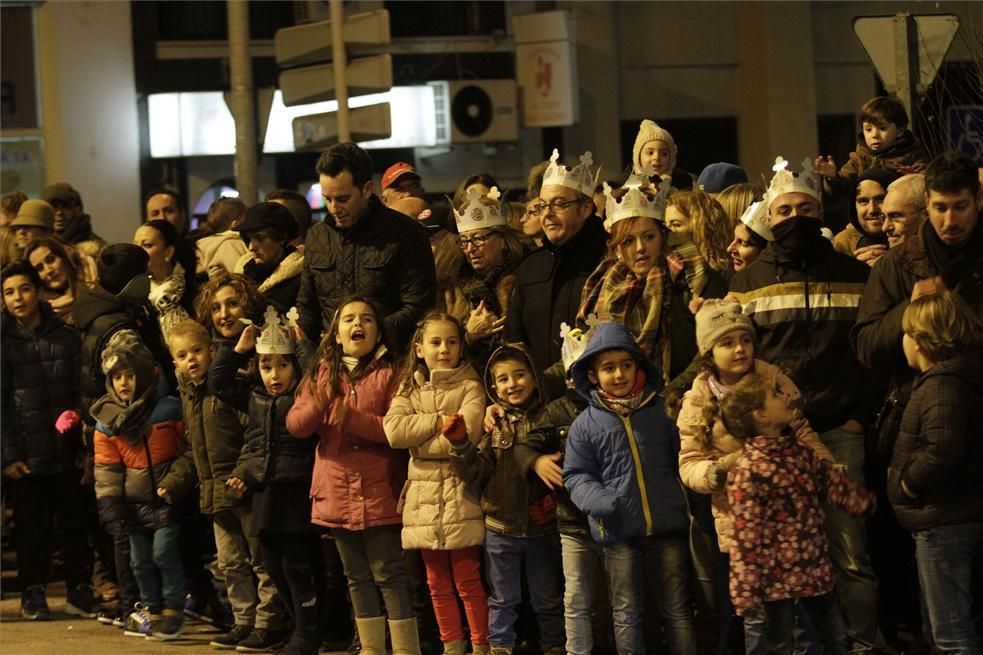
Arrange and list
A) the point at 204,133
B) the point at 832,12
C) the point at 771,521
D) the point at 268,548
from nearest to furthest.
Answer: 1. the point at 771,521
2. the point at 268,548
3. the point at 204,133
4. the point at 832,12

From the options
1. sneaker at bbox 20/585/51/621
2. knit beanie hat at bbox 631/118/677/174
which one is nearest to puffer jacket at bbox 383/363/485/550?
knit beanie hat at bbox 631/118/677/174

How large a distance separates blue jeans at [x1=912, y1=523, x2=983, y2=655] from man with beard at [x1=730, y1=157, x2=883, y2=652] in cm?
54

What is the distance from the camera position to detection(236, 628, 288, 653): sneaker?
1066cm

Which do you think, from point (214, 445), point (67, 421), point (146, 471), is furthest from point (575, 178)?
point (67, 421)

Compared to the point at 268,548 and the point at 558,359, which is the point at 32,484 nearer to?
the point at 268,548

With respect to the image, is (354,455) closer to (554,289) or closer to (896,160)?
(554,289)

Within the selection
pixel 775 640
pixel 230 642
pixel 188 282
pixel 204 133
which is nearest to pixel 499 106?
pixel 204 133

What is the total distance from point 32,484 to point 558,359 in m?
4.36

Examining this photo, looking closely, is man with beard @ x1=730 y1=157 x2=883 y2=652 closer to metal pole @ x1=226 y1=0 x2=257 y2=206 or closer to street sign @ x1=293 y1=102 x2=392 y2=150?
street sign @ x1=293 y1=102 x2=392 y2=150

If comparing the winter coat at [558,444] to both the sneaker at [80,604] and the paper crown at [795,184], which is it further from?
the sneaker at [80,604]

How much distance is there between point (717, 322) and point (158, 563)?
4275 millimetres

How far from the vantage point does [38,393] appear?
12250mm

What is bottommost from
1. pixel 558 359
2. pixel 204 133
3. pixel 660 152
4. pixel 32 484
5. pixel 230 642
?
pixel 230 642

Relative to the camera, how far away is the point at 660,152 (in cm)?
1153
